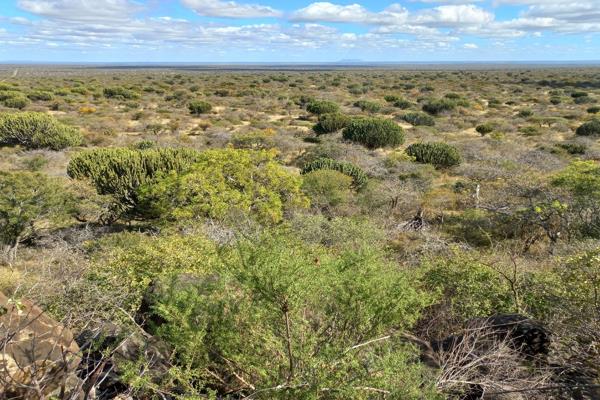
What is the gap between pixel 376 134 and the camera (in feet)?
82.0

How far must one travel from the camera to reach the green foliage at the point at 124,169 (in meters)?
14.1

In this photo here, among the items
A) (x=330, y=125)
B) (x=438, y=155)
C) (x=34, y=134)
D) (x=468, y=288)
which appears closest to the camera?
(x=468, y=288)

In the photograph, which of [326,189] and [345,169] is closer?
[326,189]

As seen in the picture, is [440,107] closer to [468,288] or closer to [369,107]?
[369,107]

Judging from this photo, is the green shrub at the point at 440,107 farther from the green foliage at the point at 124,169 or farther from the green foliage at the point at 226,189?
the green foliage at the point at 226,189

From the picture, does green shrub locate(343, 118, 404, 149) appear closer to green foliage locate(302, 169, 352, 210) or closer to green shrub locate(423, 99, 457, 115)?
green foliage locate(302, 169, 352, 210)

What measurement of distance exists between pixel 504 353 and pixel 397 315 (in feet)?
4.26

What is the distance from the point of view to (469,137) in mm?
29984

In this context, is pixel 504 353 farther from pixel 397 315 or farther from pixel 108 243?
pixel 108 243

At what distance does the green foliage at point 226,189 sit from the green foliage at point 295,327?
6.58 meters

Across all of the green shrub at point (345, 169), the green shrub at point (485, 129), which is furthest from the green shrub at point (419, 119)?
the green shrub at point (345, 169)

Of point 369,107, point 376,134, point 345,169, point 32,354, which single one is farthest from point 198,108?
point 32,354

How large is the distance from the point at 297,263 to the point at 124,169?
12.0 meters

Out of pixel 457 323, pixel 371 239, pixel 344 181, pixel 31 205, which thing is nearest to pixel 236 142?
pixel 344 181
